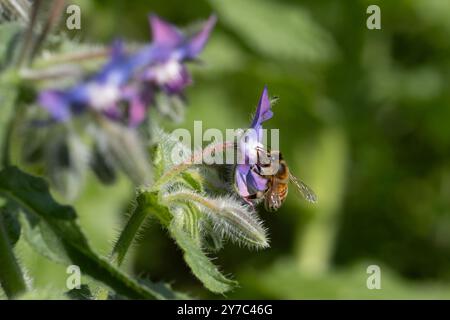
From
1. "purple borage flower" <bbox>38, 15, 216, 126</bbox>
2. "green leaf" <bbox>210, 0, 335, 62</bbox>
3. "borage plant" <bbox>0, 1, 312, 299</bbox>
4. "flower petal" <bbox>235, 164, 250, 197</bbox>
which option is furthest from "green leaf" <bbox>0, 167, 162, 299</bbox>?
"green leaf" <bbox>210, 0, 335, 62</bbox>

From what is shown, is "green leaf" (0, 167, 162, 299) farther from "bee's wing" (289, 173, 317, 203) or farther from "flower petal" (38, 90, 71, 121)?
"bee's wing" (289, 173, 317, 203)

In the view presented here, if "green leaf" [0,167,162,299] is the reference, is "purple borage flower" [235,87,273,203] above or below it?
above

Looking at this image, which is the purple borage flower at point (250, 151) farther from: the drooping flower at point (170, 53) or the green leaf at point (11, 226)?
the green leaf at point (11, 226)

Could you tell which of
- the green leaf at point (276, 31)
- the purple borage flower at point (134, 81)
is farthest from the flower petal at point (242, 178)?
the green leaf at point (276, 31)

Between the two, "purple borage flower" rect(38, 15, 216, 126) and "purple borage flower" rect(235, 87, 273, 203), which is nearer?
"purple borage flower" rect(38, 15, 216, 126)

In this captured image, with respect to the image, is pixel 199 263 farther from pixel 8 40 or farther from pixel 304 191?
pixel 304 191

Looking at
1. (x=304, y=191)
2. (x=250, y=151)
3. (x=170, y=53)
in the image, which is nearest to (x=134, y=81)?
(x=170, y=53)

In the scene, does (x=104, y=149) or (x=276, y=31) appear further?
(x=276, y=31)
